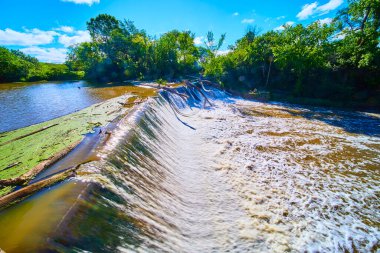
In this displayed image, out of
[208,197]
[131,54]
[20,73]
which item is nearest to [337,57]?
[208,197]

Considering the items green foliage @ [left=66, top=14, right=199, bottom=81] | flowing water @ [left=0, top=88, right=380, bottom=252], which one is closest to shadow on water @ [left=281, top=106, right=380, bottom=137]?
flowing water @ [left=0, top=88, right=380, bottom=252]

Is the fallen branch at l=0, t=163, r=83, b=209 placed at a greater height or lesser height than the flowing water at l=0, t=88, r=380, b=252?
greater

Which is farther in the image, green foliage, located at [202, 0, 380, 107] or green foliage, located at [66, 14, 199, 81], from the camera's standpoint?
green foliage, located at [66, 14, 199, 81]

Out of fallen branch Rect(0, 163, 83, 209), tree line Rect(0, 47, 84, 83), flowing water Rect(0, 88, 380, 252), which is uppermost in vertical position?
tree line Rect(0, 47, 84, 83)

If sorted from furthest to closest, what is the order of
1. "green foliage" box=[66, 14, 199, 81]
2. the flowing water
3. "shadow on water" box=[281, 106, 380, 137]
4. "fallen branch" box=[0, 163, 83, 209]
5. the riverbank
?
"green foliage" box=[66, 14, 199, 81] < "shadow on water" box=[281, 106, 380, 137] < the riverbank < "fallen branch" box=[0, 163, 83, 209] < the flowing water

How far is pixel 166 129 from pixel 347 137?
10445mm

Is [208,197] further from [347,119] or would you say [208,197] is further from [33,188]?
[347,119]

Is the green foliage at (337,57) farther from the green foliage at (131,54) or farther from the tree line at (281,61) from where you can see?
the green foliage at (131,54)

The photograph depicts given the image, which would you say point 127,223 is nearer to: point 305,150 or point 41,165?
point 41,165

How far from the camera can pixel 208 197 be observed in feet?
20.1

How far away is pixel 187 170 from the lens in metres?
7.51

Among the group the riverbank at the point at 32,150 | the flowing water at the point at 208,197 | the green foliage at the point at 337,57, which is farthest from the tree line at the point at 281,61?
the riverbank at the point at 32,150

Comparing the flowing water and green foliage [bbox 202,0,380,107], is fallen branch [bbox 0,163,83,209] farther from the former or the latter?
green foliage [bbox 202,0,380,107]

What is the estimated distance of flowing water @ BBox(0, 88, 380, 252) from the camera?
325cm
